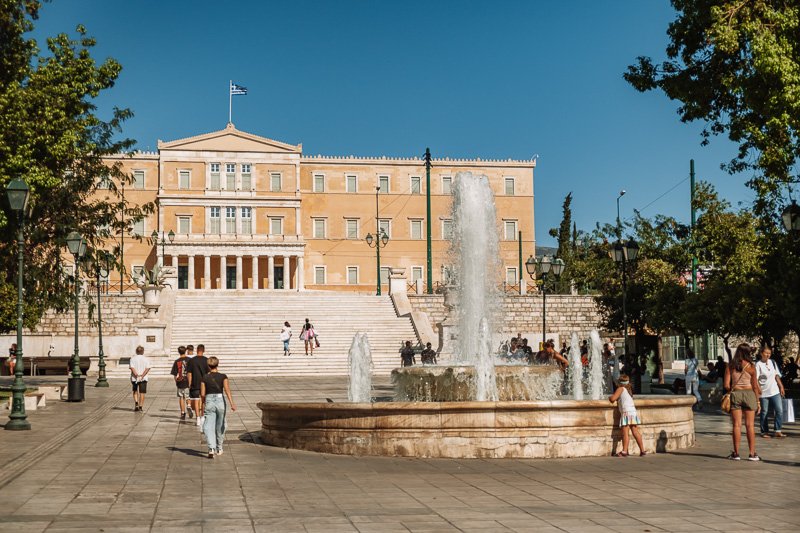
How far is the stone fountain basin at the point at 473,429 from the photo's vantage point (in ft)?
38.0

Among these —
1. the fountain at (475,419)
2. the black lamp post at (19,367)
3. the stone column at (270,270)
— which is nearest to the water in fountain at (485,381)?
the fountain at (475,419)

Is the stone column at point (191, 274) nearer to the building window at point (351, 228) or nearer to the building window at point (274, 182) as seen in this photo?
the building window at point (274, 182)

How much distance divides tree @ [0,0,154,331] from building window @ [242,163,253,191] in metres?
41.9

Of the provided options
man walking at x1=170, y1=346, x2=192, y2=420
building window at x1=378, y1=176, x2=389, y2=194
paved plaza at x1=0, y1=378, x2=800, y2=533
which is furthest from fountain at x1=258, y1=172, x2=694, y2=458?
building window at x1=378, y1=176, x2=389, y2=194

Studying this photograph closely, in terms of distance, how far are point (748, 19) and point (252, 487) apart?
40.3 ft

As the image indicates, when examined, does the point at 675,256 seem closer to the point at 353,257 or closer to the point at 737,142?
the point at 737,142

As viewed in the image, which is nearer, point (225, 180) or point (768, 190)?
point (768, 190)

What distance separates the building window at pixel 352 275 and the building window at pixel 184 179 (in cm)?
1358

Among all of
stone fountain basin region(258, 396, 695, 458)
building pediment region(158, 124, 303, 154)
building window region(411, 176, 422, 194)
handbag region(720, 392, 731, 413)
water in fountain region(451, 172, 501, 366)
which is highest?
building pediment region(158, 124, 303, 154)

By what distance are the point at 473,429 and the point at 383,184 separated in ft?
206

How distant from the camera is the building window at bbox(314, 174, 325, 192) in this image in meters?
73.0

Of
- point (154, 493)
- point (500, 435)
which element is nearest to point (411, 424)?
point (500, 435)

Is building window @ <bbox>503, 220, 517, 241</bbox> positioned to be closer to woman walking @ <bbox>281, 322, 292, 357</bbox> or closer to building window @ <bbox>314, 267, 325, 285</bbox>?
building window @ <bbox>314, 267, 325, 285</bbox>

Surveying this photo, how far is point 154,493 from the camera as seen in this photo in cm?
907
